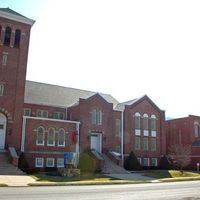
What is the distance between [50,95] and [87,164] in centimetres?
1251

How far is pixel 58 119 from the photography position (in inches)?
1543

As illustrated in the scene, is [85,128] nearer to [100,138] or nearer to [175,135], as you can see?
[100,138]

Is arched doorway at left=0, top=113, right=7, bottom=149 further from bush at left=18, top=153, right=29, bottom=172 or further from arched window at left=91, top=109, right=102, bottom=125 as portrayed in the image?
arched window at left=91, top=109, right=102, bottom=125

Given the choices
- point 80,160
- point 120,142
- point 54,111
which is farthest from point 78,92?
point 80,160

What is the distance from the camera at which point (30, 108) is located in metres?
40.4

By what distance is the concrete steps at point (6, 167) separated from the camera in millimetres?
28641

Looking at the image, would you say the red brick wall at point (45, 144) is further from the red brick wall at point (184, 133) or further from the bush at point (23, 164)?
the red brick wall at point (184, 133)

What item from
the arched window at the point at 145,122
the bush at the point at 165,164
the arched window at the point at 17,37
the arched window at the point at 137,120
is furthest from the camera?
the arched window at the point at 145,122

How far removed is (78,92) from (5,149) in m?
17.2

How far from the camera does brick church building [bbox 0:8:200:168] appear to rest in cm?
3531

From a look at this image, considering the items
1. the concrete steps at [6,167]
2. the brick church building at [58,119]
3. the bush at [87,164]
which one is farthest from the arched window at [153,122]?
the concrete steps at [6,167]

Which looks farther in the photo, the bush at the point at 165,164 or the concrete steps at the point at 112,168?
the bush at the point at 165,164

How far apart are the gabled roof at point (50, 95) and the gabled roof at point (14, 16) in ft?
30.5

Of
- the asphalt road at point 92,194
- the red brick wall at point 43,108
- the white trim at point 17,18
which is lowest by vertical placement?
the asphalt road at point 92,194
